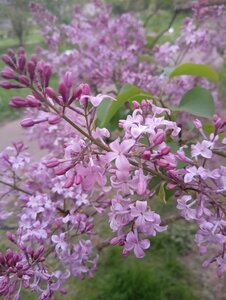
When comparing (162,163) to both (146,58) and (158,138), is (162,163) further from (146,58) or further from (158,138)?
(146,58)

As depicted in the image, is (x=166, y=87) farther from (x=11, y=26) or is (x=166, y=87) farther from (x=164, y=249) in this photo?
(x=11, y=26)

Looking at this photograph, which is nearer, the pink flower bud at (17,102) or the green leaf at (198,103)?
the pink flower bud at (17,102)

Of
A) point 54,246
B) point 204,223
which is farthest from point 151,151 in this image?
point 54,246

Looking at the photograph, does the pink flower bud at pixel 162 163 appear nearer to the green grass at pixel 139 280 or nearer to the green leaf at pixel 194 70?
the green leaf at pixel 194 70

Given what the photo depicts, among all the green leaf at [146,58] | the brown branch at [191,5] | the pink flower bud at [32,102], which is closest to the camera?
the pink flower bud at [32,102]

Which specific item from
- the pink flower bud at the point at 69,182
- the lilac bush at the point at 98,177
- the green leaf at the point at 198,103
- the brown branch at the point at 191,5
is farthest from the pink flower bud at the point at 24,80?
the brown branch at the point at 191,5

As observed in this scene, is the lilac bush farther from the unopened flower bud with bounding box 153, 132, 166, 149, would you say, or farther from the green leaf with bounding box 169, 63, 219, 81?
the green leaf with bounding box 169, 63, 219, 81

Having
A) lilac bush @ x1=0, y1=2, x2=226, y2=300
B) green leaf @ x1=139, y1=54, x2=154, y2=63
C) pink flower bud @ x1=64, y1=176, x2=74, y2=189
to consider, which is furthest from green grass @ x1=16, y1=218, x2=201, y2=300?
pink flower bud @ x1=64, y1=176, x2=74, y2=189

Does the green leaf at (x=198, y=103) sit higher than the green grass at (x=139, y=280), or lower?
higher

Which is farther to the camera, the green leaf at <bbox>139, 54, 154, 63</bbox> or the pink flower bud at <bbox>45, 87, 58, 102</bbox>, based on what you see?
the green leaf at <bbox>139, 54, 154, 63</bbox>
